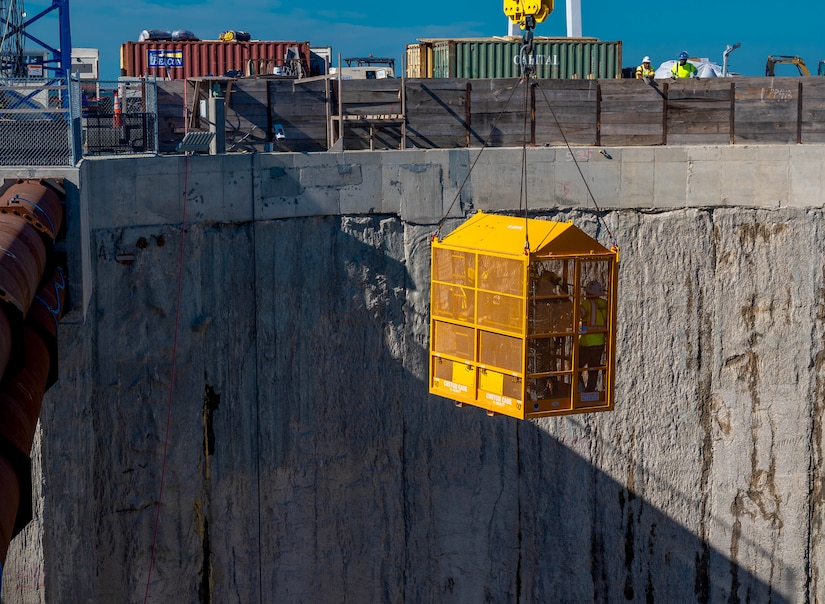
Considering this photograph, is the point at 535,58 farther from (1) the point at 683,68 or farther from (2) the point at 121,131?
(2) the point at 121,131

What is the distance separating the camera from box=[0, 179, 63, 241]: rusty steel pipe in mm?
10266

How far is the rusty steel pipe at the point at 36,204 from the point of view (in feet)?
33.7

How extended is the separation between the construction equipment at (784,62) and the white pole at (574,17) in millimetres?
9209

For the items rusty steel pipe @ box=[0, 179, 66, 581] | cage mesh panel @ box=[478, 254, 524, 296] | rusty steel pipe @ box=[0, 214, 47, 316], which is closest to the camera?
rusty steel pipe @ box=[0, 179, 66, 581]

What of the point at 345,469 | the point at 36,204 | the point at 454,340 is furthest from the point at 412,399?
the point at 36,204

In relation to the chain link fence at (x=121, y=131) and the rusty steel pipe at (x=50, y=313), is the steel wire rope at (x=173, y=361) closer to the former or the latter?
the chain link fence at (x=121, y=131)

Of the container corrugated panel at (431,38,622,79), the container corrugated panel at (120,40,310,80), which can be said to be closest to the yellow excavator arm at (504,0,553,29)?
the container corrugated panel at (431,38,622,79)

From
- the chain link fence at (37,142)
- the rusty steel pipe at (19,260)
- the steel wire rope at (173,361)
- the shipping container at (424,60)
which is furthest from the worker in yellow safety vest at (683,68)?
the rusty steel pipe at (19,260)

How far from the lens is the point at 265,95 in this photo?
18.9m

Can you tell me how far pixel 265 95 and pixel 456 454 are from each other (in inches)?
285

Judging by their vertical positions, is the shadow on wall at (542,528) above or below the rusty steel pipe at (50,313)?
below

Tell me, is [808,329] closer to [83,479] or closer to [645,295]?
[645,295]

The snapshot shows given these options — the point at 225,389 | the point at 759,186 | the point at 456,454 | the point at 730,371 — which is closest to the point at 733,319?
the point at 730,371

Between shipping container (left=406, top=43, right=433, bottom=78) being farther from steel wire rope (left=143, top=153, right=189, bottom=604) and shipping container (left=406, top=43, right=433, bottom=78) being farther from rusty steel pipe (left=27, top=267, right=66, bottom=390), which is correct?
rusty steel pipe (left=27, top=267, right=66, bottom=390)
